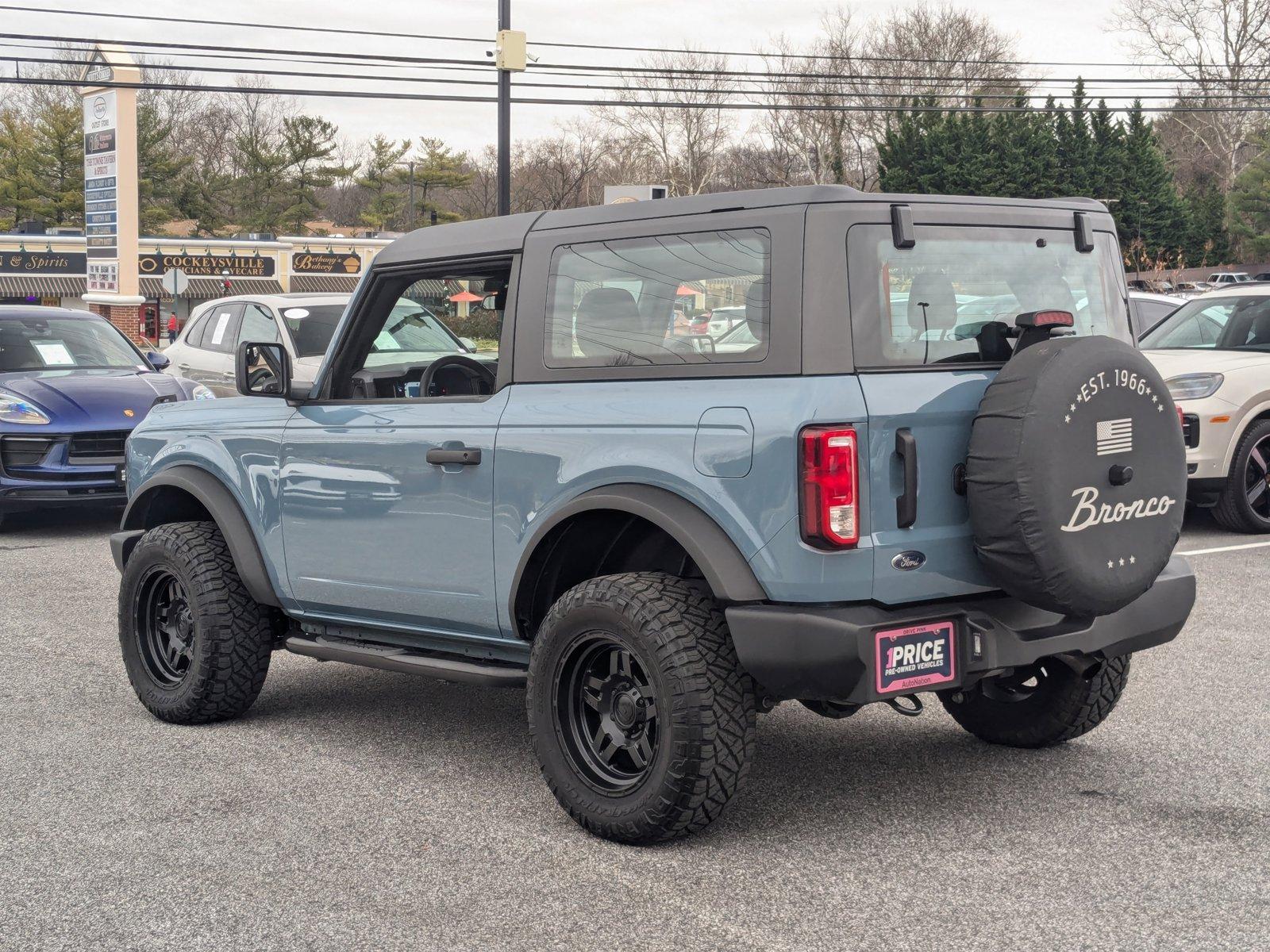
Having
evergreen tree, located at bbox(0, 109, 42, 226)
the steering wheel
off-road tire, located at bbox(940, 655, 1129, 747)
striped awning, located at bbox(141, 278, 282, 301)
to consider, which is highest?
evergreen tree, located at bbox(0, 109, 42, 226)

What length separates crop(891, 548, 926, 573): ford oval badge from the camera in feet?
13.1

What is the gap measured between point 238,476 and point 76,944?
2.45 meters

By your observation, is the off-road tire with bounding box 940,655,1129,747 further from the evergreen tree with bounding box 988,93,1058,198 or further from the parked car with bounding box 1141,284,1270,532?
the evergreen tree with bounding box 988,93,1058,198

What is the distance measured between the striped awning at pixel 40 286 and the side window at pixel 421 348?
2657 inches

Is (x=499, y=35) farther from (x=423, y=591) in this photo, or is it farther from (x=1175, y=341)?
(x=423, y=591)

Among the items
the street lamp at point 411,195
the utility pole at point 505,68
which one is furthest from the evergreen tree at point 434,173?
the utility pole at point 505,68

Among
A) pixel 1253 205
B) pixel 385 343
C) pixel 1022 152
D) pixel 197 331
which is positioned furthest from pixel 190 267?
pixel 385 343

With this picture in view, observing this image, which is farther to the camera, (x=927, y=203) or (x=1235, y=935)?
(x=927, y=203)

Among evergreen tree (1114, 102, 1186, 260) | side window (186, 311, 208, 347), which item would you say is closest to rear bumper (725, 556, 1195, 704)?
side window (186, 311, 208, 347)

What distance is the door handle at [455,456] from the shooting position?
4.78 meters

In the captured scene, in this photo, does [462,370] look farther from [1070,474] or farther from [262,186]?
[262,186]

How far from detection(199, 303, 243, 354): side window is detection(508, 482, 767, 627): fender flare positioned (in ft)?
37.6

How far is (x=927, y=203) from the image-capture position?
4.32 meters

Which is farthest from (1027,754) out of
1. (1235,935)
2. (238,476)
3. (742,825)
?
(238,476)
